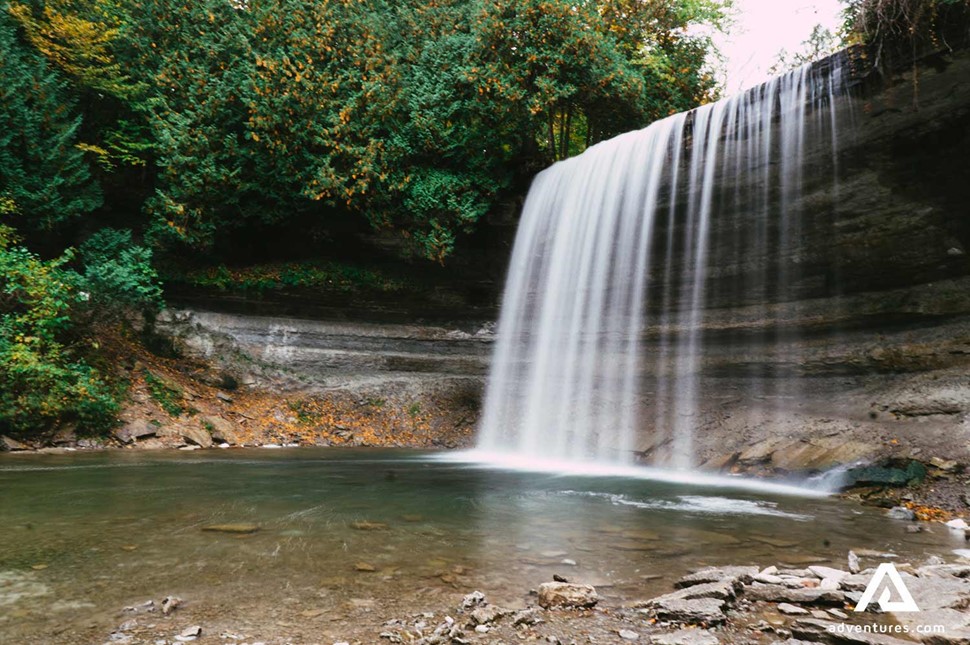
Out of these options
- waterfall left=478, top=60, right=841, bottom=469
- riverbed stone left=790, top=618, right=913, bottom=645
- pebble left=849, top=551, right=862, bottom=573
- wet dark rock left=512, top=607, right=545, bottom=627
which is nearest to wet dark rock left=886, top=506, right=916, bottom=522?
pebble left=849, top=551, right=862, bottom=573

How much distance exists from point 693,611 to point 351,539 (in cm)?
265

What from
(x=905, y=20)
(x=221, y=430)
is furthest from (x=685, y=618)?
(x=221, y=430)

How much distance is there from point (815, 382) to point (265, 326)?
40.2ft

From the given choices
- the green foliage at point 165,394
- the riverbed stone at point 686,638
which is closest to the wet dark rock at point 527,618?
the riverbed stone at point 686,638

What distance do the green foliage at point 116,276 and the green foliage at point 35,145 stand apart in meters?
0.84

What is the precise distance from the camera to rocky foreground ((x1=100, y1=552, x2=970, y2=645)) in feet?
8.75

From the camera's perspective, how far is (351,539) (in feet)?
14.9

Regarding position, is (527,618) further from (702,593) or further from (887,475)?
(887,475)

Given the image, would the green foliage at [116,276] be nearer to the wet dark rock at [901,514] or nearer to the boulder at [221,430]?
the boulder at [221,430]

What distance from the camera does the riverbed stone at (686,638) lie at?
2633 millimetres

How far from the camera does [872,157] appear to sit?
9.10m

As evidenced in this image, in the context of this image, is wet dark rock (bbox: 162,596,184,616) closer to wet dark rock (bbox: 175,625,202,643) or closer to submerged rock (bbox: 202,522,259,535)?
wet dark rock (bbox: 175,625,202,643)

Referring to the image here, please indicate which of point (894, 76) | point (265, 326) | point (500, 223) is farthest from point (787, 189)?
point (265, 326)

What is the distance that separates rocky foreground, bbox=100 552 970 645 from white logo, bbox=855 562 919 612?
0.02m
